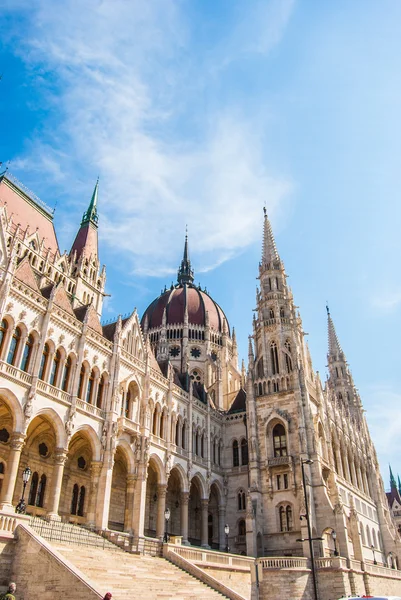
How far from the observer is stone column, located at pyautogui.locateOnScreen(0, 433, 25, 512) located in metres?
21.3

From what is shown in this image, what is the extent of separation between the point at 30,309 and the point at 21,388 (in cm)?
462

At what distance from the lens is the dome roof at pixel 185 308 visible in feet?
203

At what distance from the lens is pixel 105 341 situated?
3219cm

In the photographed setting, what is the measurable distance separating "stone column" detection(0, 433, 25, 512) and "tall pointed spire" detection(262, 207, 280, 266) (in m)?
35.7

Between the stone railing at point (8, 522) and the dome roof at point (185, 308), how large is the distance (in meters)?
43.5

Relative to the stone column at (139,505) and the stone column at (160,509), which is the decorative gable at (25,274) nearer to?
the stone column at (139,505)

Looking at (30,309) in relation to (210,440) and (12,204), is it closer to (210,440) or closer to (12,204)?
(12,204)

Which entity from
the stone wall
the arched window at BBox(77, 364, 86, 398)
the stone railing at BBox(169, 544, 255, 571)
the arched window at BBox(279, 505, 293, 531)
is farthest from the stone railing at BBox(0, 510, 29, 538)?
the arched window at BBox(279, 505, 293, 531)

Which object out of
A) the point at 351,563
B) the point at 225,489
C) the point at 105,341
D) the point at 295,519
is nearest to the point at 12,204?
the point at 105,341

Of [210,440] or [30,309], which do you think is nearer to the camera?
[30,309]

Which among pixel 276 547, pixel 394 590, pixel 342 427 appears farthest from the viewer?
pixel 342 427

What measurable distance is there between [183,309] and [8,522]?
45487 mm

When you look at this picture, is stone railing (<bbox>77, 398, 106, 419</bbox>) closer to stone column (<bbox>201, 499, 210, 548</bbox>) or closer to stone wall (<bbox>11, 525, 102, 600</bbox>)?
stone wall (<bbox>11, 525, 102, 600</bbox>)

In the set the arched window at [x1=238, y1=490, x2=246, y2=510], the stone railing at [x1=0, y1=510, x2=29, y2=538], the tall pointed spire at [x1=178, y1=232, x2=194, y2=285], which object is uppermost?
the tall pointed spire at [x1=178, y1=232, x2=194, y2=285]
